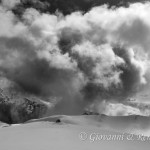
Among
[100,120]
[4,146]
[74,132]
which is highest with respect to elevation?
[100,120]

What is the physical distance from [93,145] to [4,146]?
4.35 m

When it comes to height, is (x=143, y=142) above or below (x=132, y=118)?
below

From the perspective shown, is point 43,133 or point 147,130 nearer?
point 43,133

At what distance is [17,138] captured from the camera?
515 inches

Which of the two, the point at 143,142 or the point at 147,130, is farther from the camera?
the point at 147,130

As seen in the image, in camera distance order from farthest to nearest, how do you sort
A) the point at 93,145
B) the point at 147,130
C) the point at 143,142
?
the point at 147,130 → the point at 143,142 → the point at 93,145

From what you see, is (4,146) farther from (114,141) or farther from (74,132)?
(114,141)

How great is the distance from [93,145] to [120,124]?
49.8 metres

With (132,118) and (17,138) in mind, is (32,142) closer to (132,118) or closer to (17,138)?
(17,138)

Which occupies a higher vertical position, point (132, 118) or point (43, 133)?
point (132, 118)

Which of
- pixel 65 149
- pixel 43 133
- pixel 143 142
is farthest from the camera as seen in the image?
pixel 43 133

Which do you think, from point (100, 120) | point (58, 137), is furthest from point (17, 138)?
point (100, 120)

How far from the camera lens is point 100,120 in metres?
57.7

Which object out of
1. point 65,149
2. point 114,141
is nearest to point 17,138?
point 65,149
